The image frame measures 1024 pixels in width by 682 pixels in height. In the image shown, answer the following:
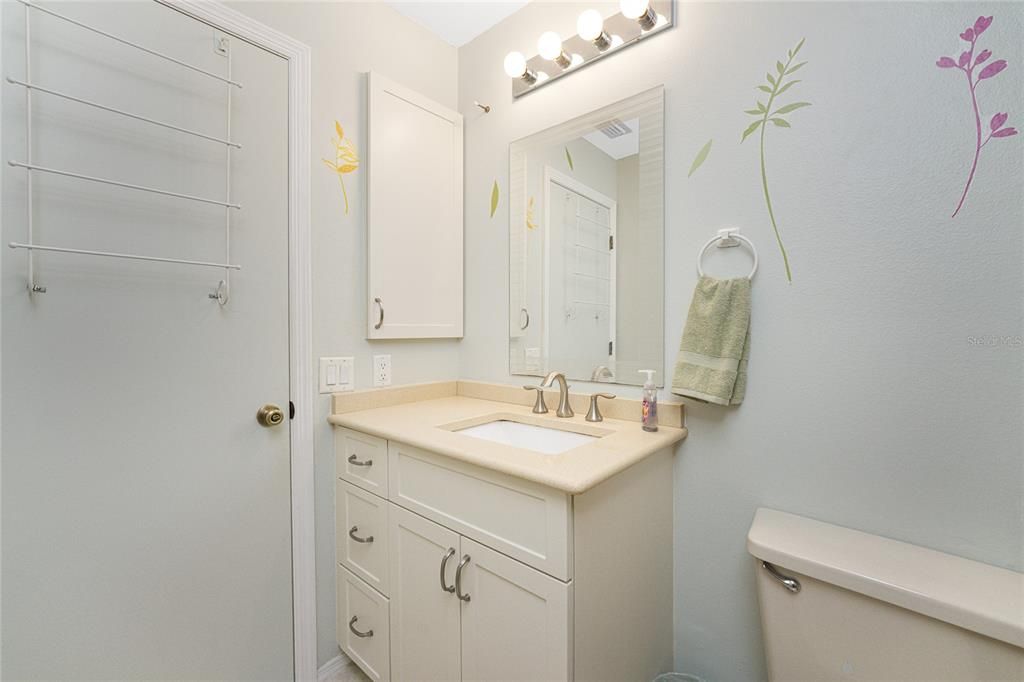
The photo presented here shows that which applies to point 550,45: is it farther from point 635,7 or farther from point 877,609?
point 877,609

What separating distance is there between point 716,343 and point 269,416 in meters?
1.36

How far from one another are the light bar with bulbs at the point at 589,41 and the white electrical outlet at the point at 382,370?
3.92 feet

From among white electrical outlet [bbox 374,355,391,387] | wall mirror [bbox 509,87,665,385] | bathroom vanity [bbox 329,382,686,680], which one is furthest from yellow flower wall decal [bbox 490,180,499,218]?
Result: bathroom vanity [bbox 329,382,686,680]

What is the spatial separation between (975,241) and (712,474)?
2.58 feet

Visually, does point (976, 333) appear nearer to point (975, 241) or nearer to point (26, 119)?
point (975, 241)

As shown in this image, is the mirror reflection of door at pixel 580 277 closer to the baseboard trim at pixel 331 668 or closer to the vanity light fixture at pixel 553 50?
the vanity light fixture at pixel 553 50

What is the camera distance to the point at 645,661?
3.72ft

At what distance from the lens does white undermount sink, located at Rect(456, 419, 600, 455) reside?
1.35 meters

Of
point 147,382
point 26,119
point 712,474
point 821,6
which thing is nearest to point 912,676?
point 712,474

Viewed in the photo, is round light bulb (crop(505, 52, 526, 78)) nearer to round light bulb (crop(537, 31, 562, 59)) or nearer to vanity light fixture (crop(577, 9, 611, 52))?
round light bulb (crop(537, 31, 562, 59))

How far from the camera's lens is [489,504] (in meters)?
0.99

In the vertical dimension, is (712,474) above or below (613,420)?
below

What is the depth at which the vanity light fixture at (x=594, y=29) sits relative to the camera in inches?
53.2

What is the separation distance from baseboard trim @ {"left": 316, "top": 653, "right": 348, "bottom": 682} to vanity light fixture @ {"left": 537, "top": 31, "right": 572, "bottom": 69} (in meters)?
2.26
